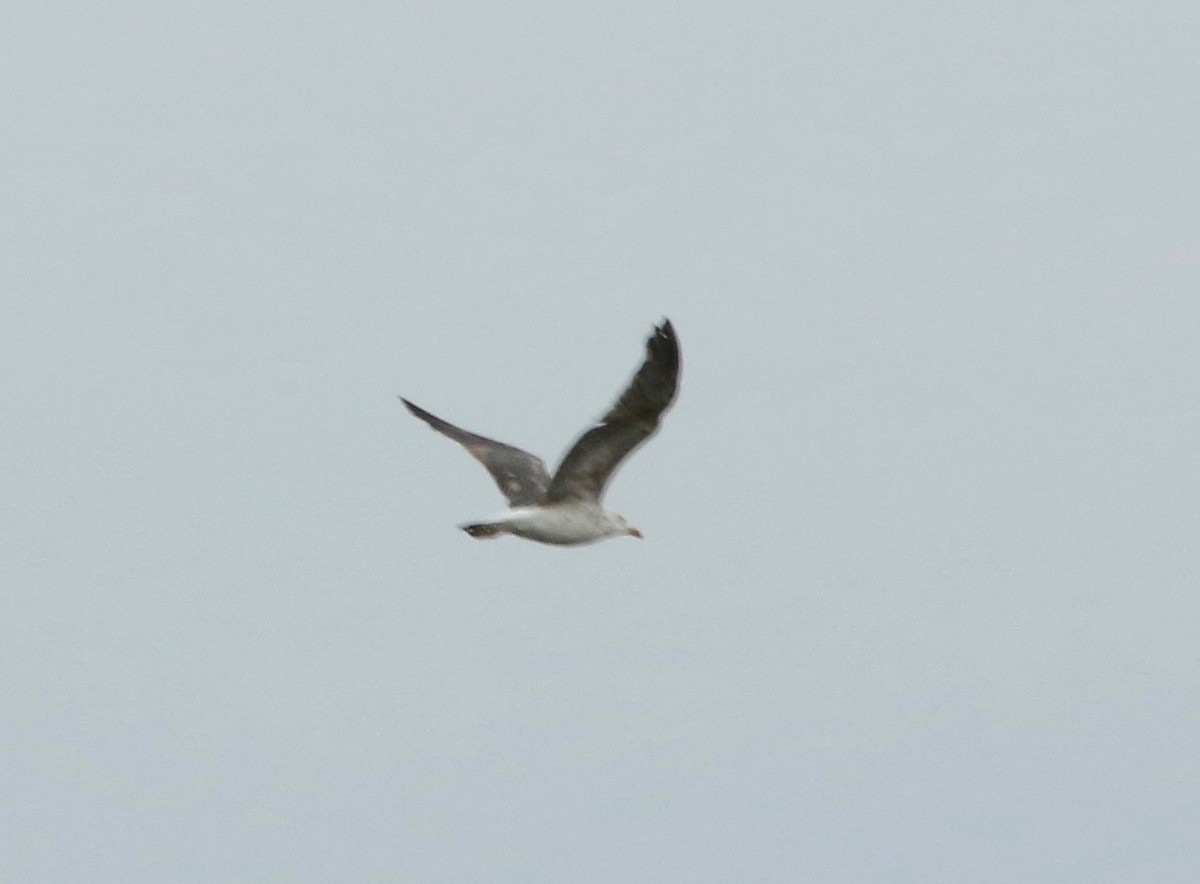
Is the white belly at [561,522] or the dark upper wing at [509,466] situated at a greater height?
the dark upper wing at [509,466]

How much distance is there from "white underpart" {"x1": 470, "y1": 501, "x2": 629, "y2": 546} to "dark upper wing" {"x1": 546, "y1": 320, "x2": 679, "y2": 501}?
0.44 ft

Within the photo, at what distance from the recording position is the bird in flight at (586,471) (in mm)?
25781

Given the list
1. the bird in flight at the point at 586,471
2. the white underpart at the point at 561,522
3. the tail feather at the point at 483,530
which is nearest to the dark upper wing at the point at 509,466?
the bird in flight at the point at 586,471

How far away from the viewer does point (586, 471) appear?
2716cm

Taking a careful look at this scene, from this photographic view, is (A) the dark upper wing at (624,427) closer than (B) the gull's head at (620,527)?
Yes

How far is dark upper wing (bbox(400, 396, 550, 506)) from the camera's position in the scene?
29.1 m

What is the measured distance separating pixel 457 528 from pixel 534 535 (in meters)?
1.00

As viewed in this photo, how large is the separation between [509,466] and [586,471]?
2.78 meters

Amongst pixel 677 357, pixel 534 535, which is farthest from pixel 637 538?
pixel 677 357

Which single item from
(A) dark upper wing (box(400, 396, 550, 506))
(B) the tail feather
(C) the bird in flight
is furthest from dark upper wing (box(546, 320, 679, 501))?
(A) dark upper wing (box(400, 396, 550, 506))

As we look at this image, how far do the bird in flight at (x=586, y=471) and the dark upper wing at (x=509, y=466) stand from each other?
0.01 m

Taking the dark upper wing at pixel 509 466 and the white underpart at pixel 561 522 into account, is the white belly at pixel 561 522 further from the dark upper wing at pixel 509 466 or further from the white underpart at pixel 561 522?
the dark upper wing at pixel 509 466

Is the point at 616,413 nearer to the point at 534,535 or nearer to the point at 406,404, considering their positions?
the point at 534,535

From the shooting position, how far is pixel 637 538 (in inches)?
1120
